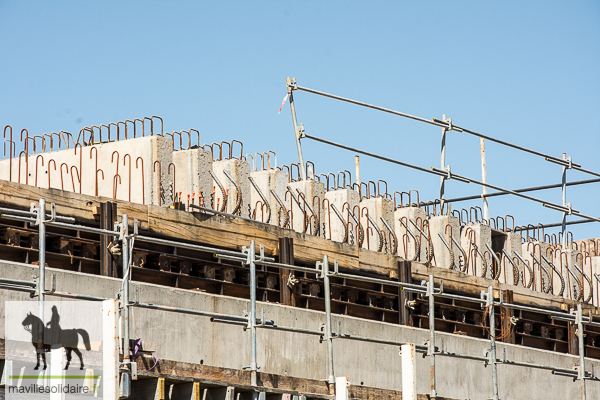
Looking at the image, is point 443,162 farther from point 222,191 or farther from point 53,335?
point 53,335

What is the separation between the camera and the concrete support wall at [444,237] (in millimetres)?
25906

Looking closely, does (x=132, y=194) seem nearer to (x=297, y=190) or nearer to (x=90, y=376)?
(x=297, y=190)

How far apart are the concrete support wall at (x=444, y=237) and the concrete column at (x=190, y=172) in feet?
26.4

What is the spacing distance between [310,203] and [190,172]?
13.7 feet

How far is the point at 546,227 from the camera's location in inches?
1346

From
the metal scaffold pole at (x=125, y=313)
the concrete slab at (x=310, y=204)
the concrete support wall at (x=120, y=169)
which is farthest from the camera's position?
the concrete slab at (x=310, y=204)

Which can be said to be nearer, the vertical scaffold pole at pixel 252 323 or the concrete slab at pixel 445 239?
the vertical scaffold pole at pixel 252 323

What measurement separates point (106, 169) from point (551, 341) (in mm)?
12853

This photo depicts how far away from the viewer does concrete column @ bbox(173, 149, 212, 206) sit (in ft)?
65.4

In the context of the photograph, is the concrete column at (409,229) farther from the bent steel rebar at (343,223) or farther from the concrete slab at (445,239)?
the bent steel rebar at (343,223)

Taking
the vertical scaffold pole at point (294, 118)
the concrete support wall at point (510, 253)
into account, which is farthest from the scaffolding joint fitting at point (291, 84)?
the concrete support wall at point (510, 253)

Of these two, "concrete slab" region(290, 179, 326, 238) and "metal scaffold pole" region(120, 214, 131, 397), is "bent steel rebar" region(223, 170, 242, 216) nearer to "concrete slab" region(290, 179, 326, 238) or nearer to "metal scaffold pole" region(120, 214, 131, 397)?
"concrete slab" region(290, 179, 326, 238)

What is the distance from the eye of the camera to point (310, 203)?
76.6 ft

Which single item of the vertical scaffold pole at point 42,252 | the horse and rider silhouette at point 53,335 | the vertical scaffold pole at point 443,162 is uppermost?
the vertical scaffold pole at point 443,162
